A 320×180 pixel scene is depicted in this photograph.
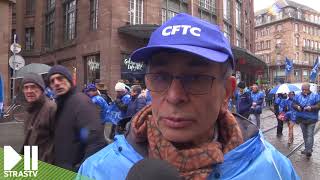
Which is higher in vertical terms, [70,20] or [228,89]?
[70,20]

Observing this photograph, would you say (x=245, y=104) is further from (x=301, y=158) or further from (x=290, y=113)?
(x=301, y=158)

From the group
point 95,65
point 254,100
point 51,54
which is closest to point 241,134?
point 254,100

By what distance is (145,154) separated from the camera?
1.61 m

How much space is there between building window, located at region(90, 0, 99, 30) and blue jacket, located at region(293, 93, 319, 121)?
15969mm

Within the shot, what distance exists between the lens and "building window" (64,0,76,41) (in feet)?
93.2

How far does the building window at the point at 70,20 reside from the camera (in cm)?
2839

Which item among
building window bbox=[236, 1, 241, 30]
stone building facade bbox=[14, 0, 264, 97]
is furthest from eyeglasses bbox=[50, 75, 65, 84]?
building window bbox=[236, 1, 241, 30]

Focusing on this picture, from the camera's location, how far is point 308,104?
397 inches

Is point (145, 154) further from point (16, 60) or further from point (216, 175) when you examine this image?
point (16, 60)

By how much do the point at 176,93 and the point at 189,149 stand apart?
8.3 inches

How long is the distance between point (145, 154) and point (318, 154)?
9.73 meters

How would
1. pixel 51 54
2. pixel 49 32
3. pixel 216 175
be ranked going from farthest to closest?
pixel 49 32
pixel 51 54
pixel 216 175

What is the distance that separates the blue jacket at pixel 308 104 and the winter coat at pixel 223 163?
875cm

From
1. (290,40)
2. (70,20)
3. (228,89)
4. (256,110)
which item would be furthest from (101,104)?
(290,40)
